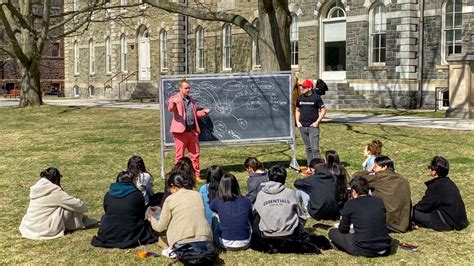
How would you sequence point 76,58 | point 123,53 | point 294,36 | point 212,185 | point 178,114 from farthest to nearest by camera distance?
point 76,58 < point 123,53 < point 294,36 < point 178,114 < point 212,185

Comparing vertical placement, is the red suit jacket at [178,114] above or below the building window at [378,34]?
below

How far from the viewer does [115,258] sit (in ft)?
21.8

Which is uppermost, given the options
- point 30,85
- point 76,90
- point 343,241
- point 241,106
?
point 30,85

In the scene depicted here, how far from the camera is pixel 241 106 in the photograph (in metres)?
11.9

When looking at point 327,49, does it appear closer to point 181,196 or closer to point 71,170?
point 71,170

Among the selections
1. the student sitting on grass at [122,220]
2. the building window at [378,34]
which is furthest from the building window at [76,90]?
the student sitting on grass at [122,220]

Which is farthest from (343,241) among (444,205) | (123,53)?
(123,53)

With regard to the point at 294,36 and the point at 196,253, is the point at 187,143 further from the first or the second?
the point at 294,36

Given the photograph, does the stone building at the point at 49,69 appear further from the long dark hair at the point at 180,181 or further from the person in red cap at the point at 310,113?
the long dark hair at the point at 180,181

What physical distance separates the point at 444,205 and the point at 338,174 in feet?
4.69

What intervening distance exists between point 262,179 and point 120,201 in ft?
6.35

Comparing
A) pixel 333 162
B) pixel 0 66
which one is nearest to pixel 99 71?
pixel 0 66

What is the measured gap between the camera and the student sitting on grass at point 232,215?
6.71 metres

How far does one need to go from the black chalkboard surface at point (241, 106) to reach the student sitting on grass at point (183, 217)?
4.82 m
